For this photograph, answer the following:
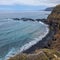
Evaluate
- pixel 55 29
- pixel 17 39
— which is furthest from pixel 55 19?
pixel 17 39

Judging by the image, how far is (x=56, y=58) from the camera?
16.3m

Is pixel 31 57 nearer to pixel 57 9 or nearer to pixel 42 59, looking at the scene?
pixel 42 59

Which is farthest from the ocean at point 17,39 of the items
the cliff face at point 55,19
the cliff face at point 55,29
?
the cliff face at point 55,19

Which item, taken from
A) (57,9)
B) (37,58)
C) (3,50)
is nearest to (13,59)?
(37,58)

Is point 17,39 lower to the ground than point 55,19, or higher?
higher

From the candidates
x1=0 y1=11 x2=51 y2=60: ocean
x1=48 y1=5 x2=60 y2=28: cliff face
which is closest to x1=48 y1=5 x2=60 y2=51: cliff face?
x1=48 y1=5 x2=60 y2=28: cliff face

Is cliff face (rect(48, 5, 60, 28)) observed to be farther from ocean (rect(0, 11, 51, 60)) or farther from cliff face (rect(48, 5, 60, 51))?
ocean (rect(0, 11, 51, 60))

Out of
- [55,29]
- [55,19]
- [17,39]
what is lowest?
[55,29]

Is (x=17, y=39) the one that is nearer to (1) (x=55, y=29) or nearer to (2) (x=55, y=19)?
(1) (x=55, y=29)

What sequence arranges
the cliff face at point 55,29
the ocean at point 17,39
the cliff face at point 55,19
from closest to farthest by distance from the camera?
the ocean at point 17,39 → the cliff face at point 55,29 → the cliff face at point 55,19

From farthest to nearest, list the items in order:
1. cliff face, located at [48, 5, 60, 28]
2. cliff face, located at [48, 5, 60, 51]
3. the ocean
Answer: cliff face, located at [48, 5, 60, 28] → cliff face, located at [48, 5, 60, 51] → the ocean

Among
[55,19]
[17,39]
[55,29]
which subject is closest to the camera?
[17,39]

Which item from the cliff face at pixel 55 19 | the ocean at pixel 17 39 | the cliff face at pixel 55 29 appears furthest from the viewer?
the cliff face at pixel 55 19

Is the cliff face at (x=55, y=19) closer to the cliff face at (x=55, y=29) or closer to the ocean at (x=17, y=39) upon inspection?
the cliff face at (x=55, y=29)
